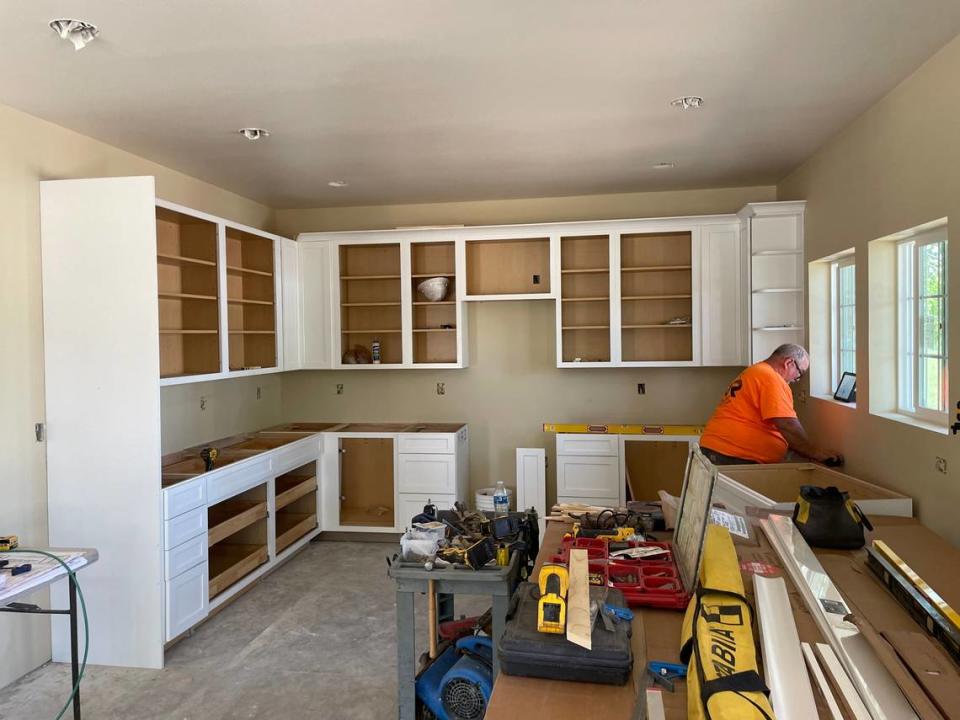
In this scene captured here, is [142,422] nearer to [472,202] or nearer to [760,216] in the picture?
[472,202]

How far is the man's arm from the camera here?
3.84 metres

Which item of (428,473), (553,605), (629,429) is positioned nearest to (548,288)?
(629,429)

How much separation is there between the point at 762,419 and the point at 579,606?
2775 millimetres

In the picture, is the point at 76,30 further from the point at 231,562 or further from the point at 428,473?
the point at 428,473

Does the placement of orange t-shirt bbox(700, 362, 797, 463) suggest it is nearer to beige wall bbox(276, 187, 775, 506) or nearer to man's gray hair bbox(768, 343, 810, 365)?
man's gray hair bbox(768, 343, 810, 365)

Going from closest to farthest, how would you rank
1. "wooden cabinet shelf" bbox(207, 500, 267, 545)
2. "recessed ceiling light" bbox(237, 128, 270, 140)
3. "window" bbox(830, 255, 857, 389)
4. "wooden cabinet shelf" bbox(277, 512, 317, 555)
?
1. "recessed ceiling light" bbox(237, 128, 270, 140)
2. "wooden cabinet shelf" bbox(207, 500, 267, 545)
3. "window" bbox(830, 255, 857, 389)
4. "wooden cabinet shelf" bbox(277, 512, 317, 555)

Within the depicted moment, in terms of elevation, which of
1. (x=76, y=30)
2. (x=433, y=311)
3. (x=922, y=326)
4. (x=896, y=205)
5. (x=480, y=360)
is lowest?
(x=480, y=360)

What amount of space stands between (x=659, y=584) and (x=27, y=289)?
133 inches

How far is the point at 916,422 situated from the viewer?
312 centimetres

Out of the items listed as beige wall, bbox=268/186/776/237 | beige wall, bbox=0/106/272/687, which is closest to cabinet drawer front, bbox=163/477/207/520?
beige wall, bbox=0/106/272/687

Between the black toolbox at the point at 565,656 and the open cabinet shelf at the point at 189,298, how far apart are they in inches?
135

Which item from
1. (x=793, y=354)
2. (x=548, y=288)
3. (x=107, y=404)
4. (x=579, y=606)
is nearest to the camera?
(x=579, y=606)

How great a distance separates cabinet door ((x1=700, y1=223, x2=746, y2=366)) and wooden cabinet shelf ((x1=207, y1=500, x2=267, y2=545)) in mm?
3558

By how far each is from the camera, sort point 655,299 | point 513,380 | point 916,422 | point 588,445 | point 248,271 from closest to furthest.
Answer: point 916,422
point 248,271
point 588,445
point 655,299
point 513,380
